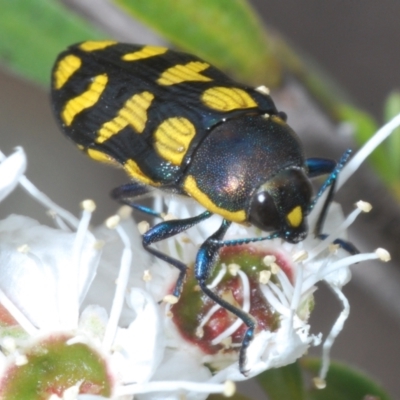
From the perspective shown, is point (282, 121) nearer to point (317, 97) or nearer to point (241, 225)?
point (241, 225)

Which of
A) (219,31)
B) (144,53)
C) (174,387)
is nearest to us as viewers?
(174,387)

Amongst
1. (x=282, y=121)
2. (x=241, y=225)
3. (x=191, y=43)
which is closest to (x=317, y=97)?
(x=191, y=43)

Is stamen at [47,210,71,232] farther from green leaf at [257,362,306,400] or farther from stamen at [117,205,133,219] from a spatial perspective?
green leaf at [257,362,306,400]

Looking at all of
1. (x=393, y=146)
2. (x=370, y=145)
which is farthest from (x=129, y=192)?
(x=393, y=146)

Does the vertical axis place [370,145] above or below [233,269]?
above

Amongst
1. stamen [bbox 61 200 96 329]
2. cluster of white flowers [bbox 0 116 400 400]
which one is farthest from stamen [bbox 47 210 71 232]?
stamen [bbox 61 200 96 329]

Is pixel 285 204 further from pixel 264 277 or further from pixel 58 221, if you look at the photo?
pixel 58 221
